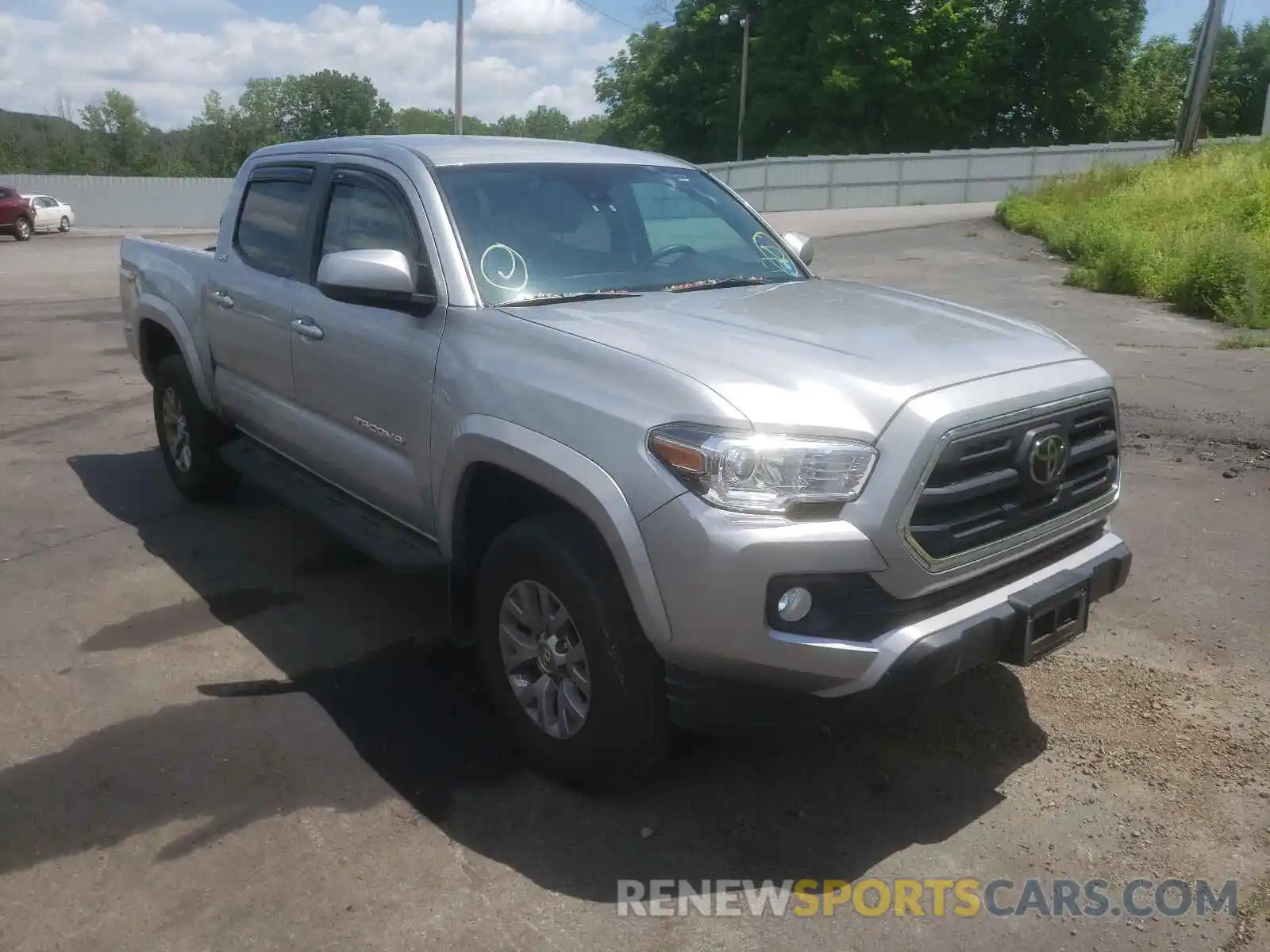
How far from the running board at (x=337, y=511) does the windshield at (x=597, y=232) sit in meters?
0.95

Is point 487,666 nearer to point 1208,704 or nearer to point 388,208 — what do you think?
point 388,208

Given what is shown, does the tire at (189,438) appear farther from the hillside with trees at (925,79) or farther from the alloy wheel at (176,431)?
the hillside with trees at (925,79)

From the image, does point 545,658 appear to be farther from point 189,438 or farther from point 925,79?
point 925,79

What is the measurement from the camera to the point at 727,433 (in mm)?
2867

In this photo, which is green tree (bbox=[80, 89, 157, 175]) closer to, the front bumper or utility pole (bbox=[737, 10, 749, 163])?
utility pole (bbox=[737, 10, 749, 163])

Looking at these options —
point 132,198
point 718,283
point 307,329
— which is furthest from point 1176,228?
point 132,198

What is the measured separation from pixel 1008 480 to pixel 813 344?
677 mm

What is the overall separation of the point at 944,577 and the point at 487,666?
5.00 feet

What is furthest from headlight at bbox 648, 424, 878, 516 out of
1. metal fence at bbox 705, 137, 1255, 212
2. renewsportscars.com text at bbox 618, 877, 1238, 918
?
metal fence at bbox 705, 137, 1255, 212

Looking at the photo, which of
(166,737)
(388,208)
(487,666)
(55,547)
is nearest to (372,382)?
(388,208)

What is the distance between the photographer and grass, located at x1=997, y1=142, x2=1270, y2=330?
40.7 feet

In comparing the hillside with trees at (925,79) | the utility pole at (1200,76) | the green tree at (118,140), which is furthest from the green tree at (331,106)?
the utility pole at (1200,76)

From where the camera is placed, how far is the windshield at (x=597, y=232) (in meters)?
3.94

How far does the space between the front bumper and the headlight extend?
0.20 feet
